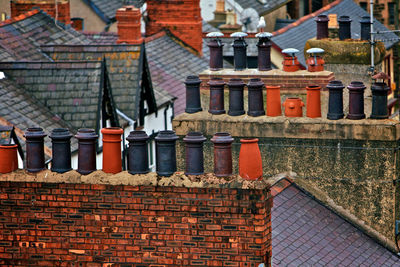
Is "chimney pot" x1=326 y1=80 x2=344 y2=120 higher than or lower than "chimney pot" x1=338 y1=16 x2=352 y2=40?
lower

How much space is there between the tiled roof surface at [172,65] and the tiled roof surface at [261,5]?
13225 mm

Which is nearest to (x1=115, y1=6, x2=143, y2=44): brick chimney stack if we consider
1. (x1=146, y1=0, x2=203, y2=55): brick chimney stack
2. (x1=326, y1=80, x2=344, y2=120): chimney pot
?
(x1=146, y1=0, x2=203, y2=55): brick chimney stack

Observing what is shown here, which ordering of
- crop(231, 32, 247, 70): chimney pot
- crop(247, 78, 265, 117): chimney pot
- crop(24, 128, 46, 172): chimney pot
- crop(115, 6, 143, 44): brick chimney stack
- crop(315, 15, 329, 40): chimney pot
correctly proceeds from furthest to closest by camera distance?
1. crop(115, 6, 143, 44): brick chimney stack
2. crop(315, 15, 329, 40): chimney pot
3. crop(231, 32, 247, 70): chimney pot
4. crop(247, 78, 265, 117): chimney pot
5. crop(24, 128, 46, 172): chimney pot

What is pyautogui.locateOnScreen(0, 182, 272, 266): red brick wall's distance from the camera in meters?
14.1

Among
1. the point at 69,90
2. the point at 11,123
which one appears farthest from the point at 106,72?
the point at 11,123

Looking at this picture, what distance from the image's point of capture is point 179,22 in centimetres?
4703

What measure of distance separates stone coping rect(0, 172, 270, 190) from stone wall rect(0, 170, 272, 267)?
11 mm

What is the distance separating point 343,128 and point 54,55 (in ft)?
61.2

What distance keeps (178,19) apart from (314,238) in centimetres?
2921

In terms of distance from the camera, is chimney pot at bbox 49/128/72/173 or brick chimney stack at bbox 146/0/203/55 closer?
chimney pot at bbox 49/128/72/173

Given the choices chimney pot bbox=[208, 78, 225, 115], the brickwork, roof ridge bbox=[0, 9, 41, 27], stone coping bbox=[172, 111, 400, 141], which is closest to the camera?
stone coping bbox=[172, 111, 400, 141]

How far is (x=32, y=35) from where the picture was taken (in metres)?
37.8

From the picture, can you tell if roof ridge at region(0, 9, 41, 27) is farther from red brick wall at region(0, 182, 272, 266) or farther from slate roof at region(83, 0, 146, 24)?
red brick wall at region(0, 182, 272, 266)

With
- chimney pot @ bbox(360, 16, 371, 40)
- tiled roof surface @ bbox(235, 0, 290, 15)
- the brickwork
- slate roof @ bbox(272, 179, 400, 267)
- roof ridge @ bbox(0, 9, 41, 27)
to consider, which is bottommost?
A: slate roof @ bbox(272, 179, 400, 267)
